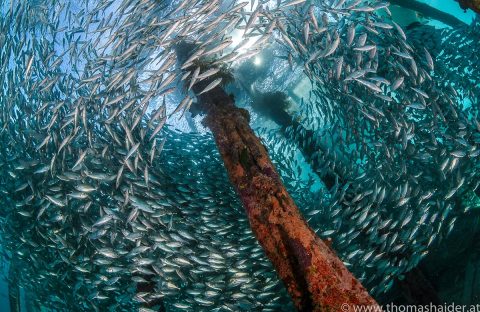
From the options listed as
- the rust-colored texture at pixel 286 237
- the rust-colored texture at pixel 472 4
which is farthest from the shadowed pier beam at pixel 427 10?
the rust-colored texture at pixel 286 237

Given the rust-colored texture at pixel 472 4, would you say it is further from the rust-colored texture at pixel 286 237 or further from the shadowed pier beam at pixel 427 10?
the shadowed pier beam at pixel 427 10

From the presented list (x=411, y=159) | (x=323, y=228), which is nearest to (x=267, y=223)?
(x=323, y=228)

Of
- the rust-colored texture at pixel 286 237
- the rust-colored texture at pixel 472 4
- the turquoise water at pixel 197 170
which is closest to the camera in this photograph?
the rust-colored texture at pixel 286 237

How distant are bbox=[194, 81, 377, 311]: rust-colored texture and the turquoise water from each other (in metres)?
1.31

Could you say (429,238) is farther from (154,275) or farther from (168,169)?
(168,169)

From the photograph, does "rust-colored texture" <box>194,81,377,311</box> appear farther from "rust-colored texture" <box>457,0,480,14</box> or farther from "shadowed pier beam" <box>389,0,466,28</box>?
"shadowed pier beam" <box>389,0,466,28</box>

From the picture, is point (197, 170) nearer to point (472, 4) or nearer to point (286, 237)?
point (286, 237)

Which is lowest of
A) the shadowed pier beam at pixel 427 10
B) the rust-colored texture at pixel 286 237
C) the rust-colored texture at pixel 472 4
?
the rust-colored texture at pixel 286 237

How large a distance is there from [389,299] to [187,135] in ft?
24.4

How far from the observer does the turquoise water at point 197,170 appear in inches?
227

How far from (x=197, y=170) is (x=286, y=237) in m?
5.39

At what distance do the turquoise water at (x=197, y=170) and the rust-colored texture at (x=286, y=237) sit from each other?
131cm

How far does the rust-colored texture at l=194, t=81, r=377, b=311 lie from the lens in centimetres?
343

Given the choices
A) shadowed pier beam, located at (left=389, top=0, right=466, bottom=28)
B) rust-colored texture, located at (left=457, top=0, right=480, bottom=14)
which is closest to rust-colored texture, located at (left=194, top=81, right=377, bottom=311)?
rust-colored texture, located at (left=457, top=0, right=480, bottom=14)
